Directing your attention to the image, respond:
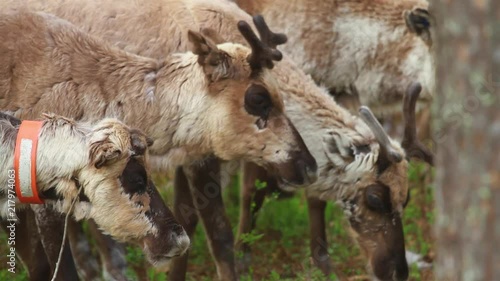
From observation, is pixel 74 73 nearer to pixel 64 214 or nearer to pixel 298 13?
pixel 64 214

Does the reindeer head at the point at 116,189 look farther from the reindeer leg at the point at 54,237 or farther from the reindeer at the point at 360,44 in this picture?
the reindeer at the point at 360,44

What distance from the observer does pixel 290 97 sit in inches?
306

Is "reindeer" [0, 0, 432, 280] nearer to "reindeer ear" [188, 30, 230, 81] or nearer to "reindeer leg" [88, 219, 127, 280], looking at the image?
"reindeer leg" [88, 219, 127, 280]

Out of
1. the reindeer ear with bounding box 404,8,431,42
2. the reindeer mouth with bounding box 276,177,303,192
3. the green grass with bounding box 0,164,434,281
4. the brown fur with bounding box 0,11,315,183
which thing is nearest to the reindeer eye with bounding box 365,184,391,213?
the green grass with bounding box 0,164,434,281

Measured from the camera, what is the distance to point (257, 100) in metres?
7.12

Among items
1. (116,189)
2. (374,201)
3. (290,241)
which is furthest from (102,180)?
(290,241)

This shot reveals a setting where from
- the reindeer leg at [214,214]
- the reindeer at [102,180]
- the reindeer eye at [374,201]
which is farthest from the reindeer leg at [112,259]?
the reindeer eye at [374,201]

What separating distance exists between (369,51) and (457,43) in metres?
5.55

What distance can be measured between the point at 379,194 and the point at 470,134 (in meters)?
4.23

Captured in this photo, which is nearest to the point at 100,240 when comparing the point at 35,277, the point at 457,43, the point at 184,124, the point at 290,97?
the point at 35,277

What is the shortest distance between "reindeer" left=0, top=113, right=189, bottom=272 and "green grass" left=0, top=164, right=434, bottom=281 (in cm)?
150

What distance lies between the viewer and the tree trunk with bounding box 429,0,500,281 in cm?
366

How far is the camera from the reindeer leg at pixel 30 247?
24.0 ft

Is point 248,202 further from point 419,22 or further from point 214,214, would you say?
point 419,22
